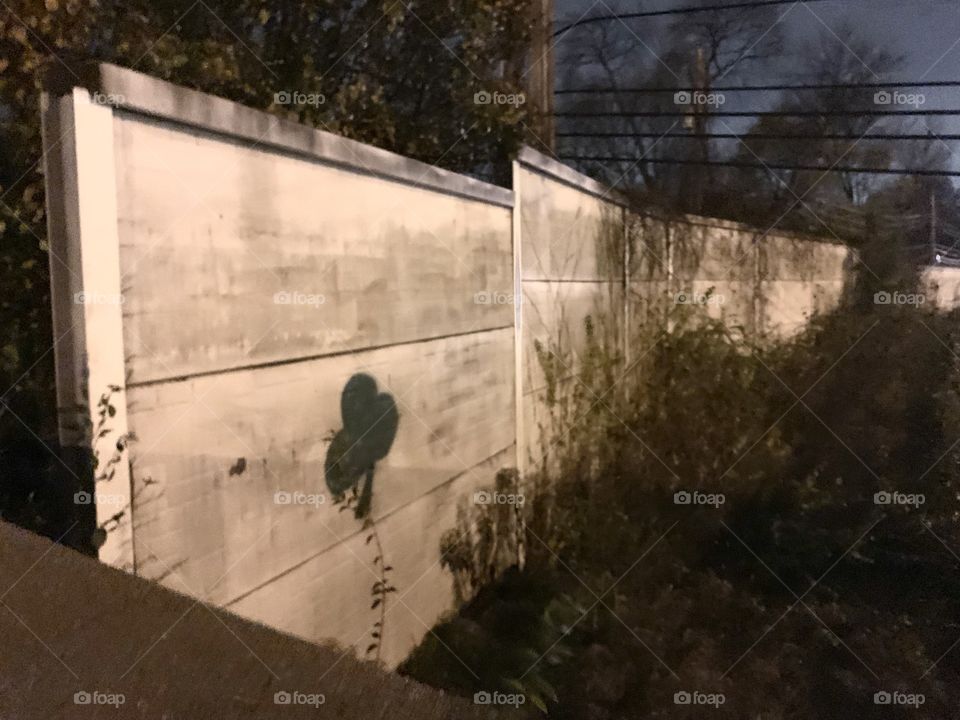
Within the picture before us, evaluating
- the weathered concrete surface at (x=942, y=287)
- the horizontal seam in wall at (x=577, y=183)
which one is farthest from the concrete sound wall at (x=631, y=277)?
the weathered concrete surface at (x=942, y=287)

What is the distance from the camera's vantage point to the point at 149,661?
1781mm

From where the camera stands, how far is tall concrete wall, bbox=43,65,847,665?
81.9 inches

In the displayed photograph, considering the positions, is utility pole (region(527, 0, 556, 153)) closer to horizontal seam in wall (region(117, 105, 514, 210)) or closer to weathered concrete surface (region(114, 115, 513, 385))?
horizontal seam in wall (region(117, 105, 514, 210))

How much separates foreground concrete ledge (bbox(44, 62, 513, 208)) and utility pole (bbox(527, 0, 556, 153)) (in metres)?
1.18

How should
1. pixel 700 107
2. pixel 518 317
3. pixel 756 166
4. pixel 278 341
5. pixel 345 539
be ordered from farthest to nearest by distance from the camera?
pixel 756 166 → pixel 700 107 → pixel 518 317 → pixel 345 539 → pixel 278 341

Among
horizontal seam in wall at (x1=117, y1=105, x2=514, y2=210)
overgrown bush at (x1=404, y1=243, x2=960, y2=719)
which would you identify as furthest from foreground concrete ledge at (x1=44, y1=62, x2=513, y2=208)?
overgrown bush at (x1=404, y1=243, x2=960, y2=719)

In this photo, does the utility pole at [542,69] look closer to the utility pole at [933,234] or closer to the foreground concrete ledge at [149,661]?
the utility pole at [933,234]

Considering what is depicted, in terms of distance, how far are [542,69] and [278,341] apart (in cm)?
276

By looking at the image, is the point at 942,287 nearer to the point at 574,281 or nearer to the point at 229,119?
the point at 574,281

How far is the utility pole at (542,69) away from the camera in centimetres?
427

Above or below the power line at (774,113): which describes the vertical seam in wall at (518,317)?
below

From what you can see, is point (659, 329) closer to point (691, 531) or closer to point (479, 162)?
point (691, 531)

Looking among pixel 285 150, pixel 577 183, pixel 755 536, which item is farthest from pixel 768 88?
pixel 285 150

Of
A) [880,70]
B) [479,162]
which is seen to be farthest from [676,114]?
[479,162]
